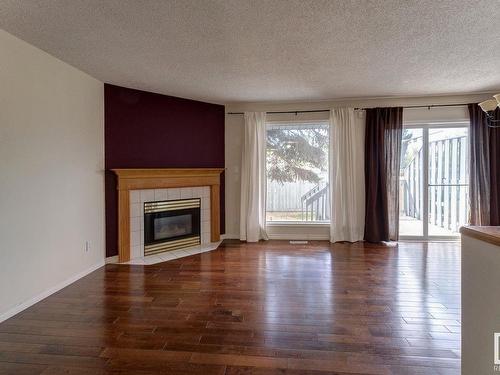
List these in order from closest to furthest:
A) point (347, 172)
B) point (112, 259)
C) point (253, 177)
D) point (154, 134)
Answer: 1. point (112, 259)
2. point (154, 134)
3. point (347, 172)
4. point (253, 177)

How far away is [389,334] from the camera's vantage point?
224 cm

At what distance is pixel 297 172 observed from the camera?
5.43m

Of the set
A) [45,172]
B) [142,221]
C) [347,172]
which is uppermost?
[347,172]

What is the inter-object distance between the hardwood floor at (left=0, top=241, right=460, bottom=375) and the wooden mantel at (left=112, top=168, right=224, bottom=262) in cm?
51

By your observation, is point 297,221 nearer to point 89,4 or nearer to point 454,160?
point 454,160

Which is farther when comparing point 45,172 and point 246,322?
point 45,172

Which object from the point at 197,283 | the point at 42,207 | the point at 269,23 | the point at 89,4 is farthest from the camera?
the point at 197,283

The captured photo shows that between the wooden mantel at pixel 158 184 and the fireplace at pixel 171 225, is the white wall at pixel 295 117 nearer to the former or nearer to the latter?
the wooden mantel at pixel 158 184

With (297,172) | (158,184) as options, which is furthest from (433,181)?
(158,184)

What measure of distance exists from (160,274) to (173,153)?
197 centimetres

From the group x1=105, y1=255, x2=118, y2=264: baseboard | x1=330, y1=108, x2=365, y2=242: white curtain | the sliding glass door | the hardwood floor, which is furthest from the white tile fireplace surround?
the sliding glass door

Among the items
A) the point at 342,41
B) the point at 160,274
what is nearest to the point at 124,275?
the point at 160,274

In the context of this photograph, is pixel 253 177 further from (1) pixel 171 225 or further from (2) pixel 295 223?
(1) pixel 171 225

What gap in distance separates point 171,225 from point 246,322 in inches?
105
